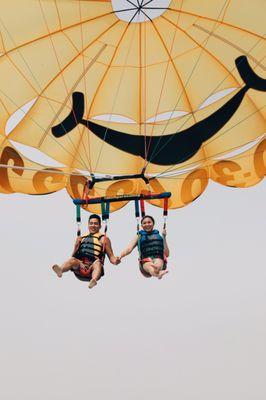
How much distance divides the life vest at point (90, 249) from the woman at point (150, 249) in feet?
1.11

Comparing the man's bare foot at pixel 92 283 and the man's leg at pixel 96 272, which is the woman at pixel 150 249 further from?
the man's bare foot at pixel 92 283

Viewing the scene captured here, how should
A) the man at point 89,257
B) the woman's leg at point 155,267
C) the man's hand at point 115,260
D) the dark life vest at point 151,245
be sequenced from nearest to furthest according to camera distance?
the woman's leg at point 155,267 → the man at point 89,257 → the dark life vest at point 151,245 → the man's hand at point 115,260

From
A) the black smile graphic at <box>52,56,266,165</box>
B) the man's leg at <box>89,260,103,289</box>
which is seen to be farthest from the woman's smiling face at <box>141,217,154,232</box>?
the black smile graphic at <box>52,56,266,165</box>

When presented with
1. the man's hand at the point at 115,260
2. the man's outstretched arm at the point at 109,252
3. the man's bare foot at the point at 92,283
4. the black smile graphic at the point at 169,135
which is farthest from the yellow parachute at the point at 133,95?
the man's bare foot at the point at 92,283

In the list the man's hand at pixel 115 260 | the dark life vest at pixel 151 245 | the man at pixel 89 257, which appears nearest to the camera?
the man at pixel 89 257

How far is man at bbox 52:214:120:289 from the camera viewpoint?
433 inches

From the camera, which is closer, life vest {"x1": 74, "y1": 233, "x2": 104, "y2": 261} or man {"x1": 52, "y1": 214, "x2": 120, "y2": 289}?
man {"x1": 52, "y1": 214, "x2": 120, "y2": 289}

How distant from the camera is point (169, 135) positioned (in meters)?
12.9

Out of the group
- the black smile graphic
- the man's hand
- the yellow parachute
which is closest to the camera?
the man's hand

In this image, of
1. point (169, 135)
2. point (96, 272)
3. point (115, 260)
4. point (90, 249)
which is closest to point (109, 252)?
point (115, 260)

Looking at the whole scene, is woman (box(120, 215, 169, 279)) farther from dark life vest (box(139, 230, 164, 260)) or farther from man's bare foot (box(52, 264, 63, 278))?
man's bare foot (box(52, 264, 63, 278))

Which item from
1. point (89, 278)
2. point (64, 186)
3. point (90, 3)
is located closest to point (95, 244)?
point (89, 278)

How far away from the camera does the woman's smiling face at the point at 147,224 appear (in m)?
11.5

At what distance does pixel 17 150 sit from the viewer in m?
12.7
